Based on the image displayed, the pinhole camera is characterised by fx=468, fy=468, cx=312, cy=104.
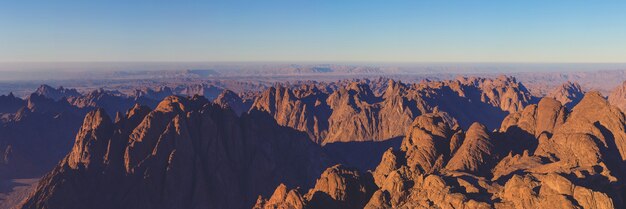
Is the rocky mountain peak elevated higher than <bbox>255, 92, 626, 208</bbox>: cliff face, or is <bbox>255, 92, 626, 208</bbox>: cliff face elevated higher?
<bbox>255, 92, 626, 208</bbox>: cliff face

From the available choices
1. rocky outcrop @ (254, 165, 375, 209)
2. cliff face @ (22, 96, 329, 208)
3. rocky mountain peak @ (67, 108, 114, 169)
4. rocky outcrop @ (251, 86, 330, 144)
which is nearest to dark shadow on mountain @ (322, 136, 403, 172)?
rocky outcrop @ (251, 86, 330, 144)

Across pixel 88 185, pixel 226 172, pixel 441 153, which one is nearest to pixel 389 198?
pixel 441 153

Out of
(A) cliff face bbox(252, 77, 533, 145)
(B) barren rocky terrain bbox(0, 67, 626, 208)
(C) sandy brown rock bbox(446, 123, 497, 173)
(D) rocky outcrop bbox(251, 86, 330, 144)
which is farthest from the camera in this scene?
(D) rocky outcrop bbox(251, 86, 330, 144)

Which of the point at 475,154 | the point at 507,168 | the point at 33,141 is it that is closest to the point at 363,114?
the point at 475,154

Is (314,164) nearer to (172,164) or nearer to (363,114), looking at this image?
(172,164)

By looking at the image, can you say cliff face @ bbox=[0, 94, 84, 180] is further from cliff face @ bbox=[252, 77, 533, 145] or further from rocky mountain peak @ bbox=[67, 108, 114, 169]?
cliff face @ bbox=[252, 77, 533, 145]

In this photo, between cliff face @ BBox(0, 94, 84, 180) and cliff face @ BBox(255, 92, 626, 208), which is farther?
cliff face @ BBox(0, 94, 84, 180)
